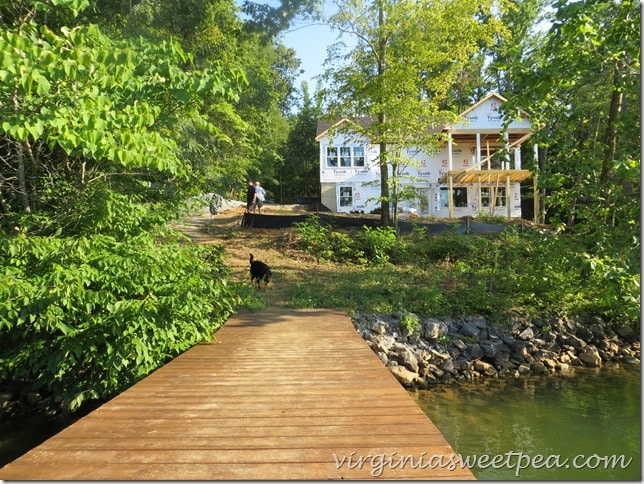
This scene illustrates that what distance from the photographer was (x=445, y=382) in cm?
803

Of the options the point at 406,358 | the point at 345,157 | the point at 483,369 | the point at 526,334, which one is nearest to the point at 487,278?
the point at 526,334

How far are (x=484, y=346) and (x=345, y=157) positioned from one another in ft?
70.5

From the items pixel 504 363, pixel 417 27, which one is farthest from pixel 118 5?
pixel 504 363

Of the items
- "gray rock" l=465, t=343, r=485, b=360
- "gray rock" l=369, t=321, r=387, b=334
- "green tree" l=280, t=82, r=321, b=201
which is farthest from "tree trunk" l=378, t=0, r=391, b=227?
"green tree" l=280, t=82, r=321, b=201

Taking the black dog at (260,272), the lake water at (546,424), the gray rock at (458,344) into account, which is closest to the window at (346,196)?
the black dog at (260,272)

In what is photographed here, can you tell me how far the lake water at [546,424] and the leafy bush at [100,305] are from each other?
12.8ft

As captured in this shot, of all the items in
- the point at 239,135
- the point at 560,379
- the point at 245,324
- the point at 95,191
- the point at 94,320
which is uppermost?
the point at 239,135

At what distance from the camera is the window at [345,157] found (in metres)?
28.5

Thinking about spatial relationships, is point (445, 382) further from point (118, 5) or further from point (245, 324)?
point (118, 5)

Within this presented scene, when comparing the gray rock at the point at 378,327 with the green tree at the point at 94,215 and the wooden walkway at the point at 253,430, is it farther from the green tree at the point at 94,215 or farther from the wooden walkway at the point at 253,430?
the wooden walkway at the point at 253,430

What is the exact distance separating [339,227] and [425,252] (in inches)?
142

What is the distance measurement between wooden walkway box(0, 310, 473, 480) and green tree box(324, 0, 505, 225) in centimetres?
1033

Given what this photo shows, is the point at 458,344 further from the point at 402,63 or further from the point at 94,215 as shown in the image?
the point at 402,63

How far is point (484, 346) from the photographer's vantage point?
345 inches
